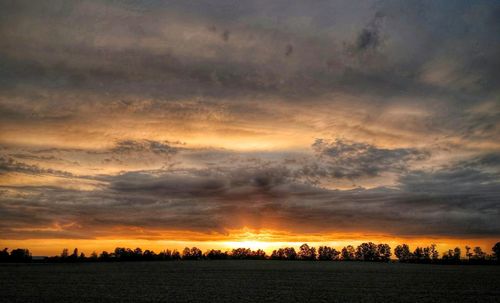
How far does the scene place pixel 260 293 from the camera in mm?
63500

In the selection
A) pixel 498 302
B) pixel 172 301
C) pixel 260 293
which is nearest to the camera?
pixel 172 301

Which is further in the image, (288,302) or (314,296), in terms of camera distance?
(314,296)

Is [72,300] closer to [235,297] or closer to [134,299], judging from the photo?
[134,299]

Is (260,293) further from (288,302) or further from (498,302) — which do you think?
(498,302)

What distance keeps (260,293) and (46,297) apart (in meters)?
31.0

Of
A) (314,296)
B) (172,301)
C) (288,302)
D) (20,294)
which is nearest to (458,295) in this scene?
(314,296)

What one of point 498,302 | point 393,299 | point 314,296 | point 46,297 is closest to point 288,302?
point 314,296

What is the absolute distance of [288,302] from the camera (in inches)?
2073

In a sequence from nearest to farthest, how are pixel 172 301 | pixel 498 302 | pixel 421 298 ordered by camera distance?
pixel 172 301
pixel 498 302
pixel 421 298

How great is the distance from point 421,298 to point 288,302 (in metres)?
21.2

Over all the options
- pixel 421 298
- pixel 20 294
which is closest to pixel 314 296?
pixel 421 298

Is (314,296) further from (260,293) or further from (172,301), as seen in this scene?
(172,301)

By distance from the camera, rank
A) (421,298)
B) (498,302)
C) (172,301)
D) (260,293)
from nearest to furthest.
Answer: (172,301)
(498,302)
(421,298)
(260,293)

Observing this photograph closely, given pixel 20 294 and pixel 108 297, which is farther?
pixel 20 294
